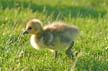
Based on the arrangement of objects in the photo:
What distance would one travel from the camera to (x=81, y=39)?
8141 mm

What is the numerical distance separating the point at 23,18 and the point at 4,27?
1144 mm

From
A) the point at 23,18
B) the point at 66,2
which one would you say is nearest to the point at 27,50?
the point at 23,18

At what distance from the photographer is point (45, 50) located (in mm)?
7371

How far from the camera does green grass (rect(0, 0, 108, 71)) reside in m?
6.66

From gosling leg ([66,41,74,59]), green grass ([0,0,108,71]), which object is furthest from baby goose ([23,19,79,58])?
green grass ([0,0,108,71])

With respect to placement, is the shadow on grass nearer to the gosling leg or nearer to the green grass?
the green grass

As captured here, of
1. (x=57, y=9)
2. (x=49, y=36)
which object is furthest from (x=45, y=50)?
(x=57, y=9)

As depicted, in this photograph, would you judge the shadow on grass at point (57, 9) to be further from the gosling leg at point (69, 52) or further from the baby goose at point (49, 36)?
the baby goose at point (49, 36)

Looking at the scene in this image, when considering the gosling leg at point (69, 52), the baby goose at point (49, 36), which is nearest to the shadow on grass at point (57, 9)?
the gosling leg at point (69, 52)

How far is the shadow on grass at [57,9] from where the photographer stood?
10.5 metres

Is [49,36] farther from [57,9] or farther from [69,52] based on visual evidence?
[57,9]

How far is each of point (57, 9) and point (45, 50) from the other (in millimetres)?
4043

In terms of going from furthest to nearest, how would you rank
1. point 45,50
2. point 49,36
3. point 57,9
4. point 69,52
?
point 57,9, point 45,50, point 69,52, point 49,36

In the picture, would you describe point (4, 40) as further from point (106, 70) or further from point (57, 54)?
point (106, 70)
